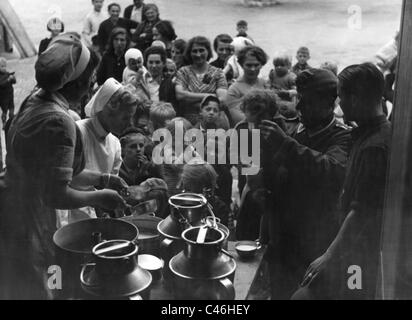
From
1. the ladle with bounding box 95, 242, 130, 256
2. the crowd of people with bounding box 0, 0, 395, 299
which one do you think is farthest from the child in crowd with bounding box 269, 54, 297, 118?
the ladle with bounding box 95, 242, 130, 256

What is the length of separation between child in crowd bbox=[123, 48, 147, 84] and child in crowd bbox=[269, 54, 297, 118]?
0.62 m

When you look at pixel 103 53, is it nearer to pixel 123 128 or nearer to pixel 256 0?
pixel 123 128

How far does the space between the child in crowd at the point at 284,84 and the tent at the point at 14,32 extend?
1091 mm

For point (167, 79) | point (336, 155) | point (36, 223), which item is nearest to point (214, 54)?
point (167, 79)

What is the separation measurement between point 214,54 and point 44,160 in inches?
37.1

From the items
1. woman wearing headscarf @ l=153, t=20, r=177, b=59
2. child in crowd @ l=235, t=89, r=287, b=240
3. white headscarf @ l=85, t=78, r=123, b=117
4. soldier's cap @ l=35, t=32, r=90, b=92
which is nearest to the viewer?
soldier's cap @ l=35, t=32, r=90, b=92

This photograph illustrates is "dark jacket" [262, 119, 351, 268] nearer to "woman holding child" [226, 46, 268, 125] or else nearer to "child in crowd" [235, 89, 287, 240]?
"child in crowd" [235, 89, 287, 240]

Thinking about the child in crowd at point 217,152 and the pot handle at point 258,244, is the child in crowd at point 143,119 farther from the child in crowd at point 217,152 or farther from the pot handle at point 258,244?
the pot handle at point 258,244

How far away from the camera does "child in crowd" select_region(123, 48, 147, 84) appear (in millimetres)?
3266

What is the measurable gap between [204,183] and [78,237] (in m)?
0.63

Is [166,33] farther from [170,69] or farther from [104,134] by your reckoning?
[104,134]

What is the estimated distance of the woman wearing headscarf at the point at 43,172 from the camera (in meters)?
2.99

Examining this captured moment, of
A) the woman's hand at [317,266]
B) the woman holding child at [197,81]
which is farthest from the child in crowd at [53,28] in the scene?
the woman's hand at [317,266]

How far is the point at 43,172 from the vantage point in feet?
10.1
